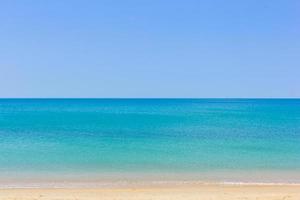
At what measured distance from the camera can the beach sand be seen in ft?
38.4

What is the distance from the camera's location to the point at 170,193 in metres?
12.4

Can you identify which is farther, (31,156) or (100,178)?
(31,156)

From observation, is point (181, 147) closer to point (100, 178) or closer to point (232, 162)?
point (232, 162)

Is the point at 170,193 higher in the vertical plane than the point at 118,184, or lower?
lower

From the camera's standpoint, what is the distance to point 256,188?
13320 mm

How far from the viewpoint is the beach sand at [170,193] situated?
1170 centimetres

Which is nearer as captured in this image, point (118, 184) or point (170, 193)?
point (170, 193)

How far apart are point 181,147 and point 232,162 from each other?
19.3 ft

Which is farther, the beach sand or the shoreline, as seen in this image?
the shoreline

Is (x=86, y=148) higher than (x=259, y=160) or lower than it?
higher

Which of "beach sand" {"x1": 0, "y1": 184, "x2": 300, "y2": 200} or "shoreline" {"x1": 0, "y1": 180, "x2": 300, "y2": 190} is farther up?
"shoreline" {"x1": 0, "y1": 180, "x2": 300, "y2": 190}

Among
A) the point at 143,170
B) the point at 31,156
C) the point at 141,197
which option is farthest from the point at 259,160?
the point at 31,156

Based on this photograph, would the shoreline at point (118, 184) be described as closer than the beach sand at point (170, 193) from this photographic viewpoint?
No

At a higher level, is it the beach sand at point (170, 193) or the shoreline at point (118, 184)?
the shoreline at point (118, 184)
